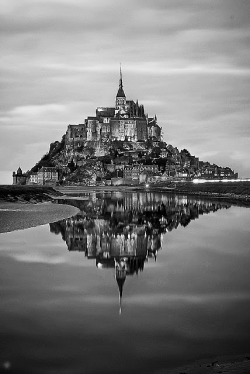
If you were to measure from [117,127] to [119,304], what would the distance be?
16055 cm

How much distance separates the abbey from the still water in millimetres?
150341

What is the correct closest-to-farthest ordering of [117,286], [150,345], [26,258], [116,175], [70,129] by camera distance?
[150,345], [117,286], [26,258], [116,175], [70,129]

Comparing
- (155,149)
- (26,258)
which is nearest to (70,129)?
(155,149)

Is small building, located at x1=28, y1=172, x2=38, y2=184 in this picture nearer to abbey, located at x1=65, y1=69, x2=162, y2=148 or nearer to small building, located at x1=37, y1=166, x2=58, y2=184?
small building, located at x1=37, y1=166, x2=58, y2=184

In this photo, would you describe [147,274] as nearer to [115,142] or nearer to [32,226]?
[32,226]

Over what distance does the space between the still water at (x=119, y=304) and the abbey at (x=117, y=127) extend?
15034cm

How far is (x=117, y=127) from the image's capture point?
16900cm

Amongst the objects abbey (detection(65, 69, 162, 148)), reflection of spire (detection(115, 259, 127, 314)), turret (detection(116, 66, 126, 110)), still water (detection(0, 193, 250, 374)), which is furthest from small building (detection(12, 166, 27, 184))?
reflection of spire (detection(115, 259, 127, 314))

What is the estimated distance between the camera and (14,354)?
7520mm

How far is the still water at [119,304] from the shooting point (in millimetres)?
7520

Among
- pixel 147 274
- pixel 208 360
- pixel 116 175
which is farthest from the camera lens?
pixel 116 175

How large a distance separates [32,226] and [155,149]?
480ft

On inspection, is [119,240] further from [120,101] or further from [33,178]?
[120,101]

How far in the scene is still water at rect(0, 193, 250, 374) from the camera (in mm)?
7520
